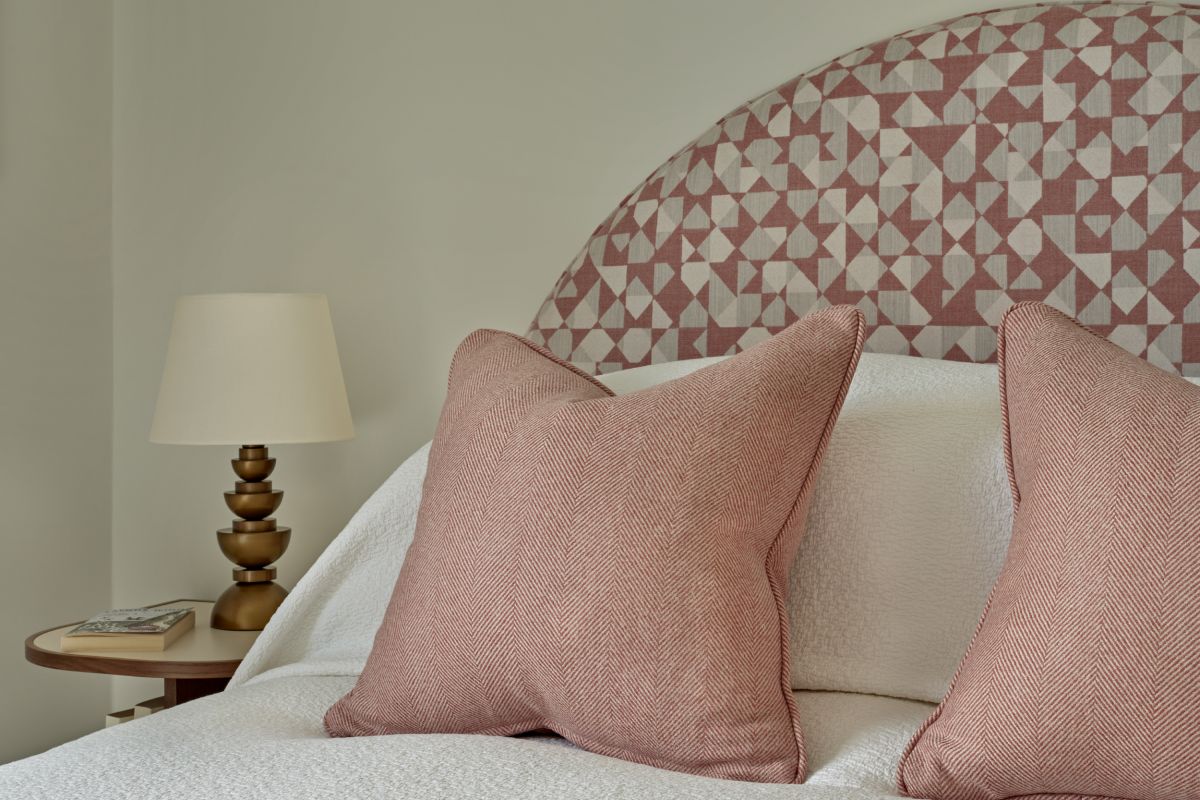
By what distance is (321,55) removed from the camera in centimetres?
218

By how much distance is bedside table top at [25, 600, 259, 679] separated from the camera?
1688 millimetres

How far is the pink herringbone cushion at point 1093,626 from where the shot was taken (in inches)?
33.1

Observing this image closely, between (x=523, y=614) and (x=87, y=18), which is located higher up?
(x=87, y=18)

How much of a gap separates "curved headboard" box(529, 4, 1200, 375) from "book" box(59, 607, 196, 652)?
0.80 metres

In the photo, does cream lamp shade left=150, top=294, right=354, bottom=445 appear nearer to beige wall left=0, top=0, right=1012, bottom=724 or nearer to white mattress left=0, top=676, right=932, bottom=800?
beige wall left=0, top=0, right=1012, bottom=724

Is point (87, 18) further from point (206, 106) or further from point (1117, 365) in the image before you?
point (1117, 365)

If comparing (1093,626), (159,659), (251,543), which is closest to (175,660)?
(159,659)

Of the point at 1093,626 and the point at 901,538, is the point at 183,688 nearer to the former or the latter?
the point at 901,538

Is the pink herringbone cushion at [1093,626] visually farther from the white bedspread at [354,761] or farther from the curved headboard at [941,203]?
the curved headboard at [941,203]

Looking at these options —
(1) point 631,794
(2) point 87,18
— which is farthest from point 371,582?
(2) point 87,18

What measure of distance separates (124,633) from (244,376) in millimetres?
448

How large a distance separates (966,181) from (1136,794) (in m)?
1.01

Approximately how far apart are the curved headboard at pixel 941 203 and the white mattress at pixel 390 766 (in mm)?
720

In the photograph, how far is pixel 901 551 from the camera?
122 cm
